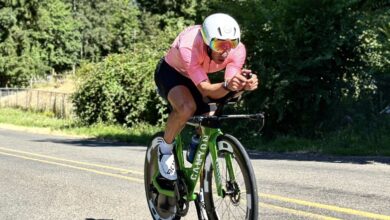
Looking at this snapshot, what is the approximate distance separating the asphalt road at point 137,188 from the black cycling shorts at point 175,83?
1345 millimetres

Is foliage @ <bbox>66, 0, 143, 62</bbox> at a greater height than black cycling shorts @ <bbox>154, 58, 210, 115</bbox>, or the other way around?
foliage @ <bbox>66, 0, 143, 62</bbox>

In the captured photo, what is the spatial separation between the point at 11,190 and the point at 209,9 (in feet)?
32.0

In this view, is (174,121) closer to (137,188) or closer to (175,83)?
(175,83)

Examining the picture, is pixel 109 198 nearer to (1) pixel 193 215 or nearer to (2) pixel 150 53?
(1) pixel 193 215

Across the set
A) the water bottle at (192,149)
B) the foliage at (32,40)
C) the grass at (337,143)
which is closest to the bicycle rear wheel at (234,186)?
the water bottle at (192,149)

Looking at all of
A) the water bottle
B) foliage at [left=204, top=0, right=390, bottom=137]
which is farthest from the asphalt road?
foliage at [left=204, top=0, right=390, bottom=137]

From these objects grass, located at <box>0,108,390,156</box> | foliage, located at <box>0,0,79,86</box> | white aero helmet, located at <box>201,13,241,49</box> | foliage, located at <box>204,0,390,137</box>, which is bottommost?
grass, located at <box>0,108,390,156</box>

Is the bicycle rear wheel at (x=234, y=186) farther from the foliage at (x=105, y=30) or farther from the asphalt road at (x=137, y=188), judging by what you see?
the foliage at (x=105, y=30)

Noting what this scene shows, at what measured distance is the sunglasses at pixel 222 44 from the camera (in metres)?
4.06

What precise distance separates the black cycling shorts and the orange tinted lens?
A: 511mm

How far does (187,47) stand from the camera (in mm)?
4246

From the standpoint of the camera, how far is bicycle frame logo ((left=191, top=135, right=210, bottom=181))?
4223mm

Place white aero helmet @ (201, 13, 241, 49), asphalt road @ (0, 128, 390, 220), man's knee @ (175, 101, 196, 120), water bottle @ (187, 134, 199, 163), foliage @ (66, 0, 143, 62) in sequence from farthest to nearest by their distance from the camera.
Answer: foliage @ (66, 0, 143, 62) → asphalt road @ (0, 128, 390, 220) → water bottle @ (187, 134, 199, 163) → man's knee @ (175, 101, 196, 120) → white aero helmet @ (201, 13, 241, 49)

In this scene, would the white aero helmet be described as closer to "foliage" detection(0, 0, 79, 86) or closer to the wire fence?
the wire fence
